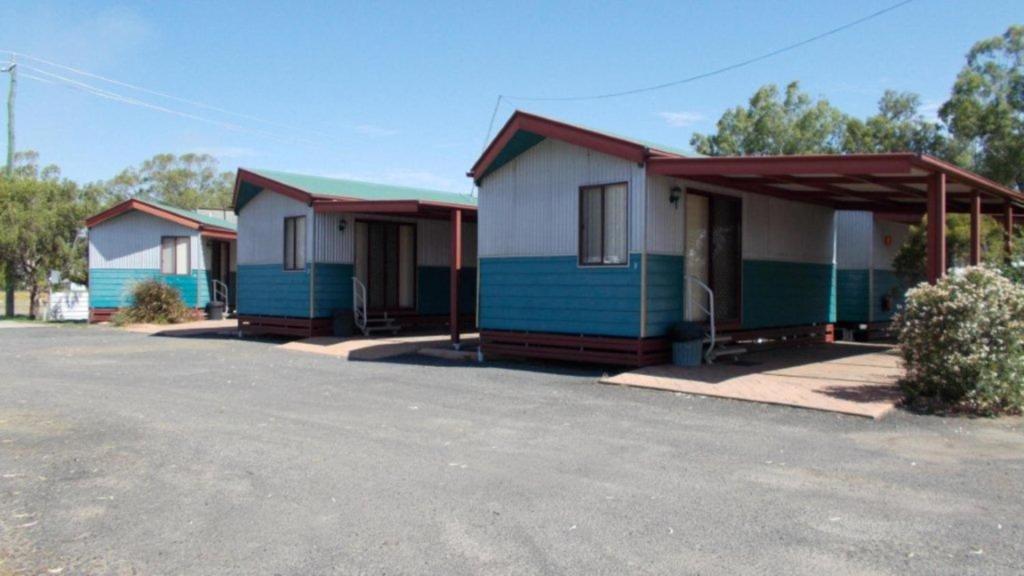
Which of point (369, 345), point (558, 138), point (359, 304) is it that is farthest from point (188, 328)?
point (558, 138)

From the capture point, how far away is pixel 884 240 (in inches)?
695

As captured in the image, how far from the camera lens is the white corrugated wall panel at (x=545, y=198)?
38.2 ft

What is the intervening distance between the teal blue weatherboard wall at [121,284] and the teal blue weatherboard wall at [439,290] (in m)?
8.71

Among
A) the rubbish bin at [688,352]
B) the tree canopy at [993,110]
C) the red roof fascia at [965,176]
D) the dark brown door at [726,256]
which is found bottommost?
the rubbish bin at [688,352]

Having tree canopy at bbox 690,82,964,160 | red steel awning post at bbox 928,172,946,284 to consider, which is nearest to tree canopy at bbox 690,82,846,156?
tree canopy at bbox 690,82,964,160

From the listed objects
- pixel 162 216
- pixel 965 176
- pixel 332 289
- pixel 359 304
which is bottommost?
pixel 359 304

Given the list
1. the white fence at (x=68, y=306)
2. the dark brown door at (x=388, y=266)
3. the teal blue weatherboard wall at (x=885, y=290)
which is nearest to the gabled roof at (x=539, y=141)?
the dark brown door at (x=388, y=266)

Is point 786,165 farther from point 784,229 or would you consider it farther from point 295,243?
point 295,243

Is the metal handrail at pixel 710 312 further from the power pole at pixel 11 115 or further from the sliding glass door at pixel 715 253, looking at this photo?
the power pole at pixel 11 115

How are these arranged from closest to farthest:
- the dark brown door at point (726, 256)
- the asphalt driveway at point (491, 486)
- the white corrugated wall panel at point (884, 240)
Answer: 1. the asphalt driveway at point (491, 486)
2. the dark brown door at point (726, 256)
3. the white corrugated wall panel at point (884, 240)

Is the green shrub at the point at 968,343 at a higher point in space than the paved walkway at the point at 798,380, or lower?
higher

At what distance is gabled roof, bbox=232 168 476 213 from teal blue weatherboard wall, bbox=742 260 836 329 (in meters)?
5.40

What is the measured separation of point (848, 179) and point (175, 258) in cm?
1876

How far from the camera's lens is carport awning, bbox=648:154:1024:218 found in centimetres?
951
